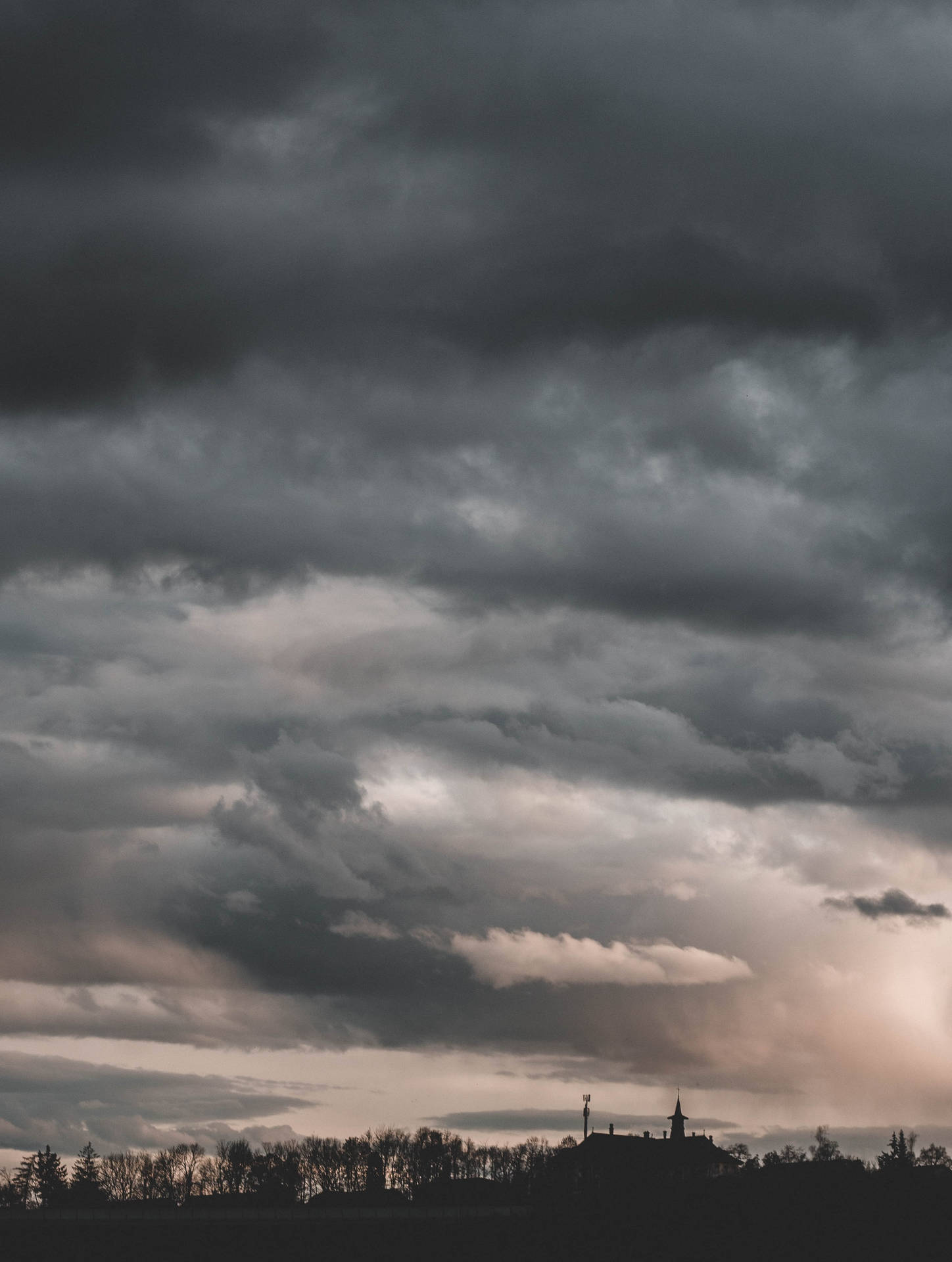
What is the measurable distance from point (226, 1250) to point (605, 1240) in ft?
122

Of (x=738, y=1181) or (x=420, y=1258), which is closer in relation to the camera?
(x=420, y=1258)

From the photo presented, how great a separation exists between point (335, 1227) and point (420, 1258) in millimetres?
15917

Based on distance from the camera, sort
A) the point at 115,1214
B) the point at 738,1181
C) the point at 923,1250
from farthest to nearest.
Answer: the point at 738,1181 → the point at 115,1214 → the point at 923,1250

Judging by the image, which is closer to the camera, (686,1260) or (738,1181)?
(686,1260)

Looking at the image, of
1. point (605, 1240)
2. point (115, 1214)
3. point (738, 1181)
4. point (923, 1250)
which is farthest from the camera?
point (738, 1181)

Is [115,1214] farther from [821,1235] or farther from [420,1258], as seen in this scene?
[821,1235]

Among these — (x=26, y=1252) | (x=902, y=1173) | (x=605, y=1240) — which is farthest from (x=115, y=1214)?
(x=902, y=1173)

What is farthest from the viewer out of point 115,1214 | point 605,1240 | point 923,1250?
point 115,1214

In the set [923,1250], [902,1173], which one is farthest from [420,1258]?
[902,1173]

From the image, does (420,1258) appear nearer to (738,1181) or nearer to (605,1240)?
(605,1240)

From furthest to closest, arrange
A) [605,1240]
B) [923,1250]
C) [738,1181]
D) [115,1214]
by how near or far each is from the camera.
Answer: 1. [738,1181]
2. [115,1214]
3. [605,1240]
4. [923,1250]

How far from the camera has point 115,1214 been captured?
16612cm

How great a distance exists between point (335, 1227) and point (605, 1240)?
27.6 metres

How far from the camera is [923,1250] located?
5492 inches
